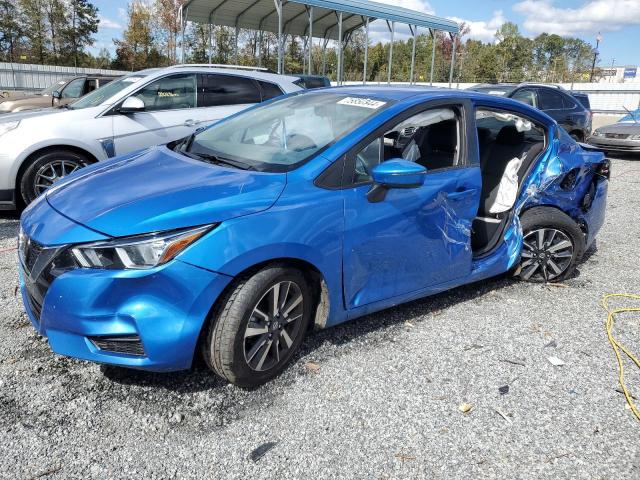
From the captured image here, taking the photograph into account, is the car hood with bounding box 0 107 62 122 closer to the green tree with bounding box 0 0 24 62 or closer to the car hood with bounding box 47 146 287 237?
the car hood with bounding box 47 146 287 237

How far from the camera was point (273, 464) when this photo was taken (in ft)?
7.30

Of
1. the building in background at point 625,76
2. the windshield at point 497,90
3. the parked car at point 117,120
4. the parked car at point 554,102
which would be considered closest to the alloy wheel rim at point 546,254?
the parked car at point 117,120

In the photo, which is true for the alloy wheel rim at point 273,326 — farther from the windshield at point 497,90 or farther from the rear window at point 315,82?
the windshield at point 497,90

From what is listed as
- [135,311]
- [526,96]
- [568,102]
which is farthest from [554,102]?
[135,311]

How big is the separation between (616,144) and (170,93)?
430 inches

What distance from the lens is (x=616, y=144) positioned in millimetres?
12578

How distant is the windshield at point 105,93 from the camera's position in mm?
6172

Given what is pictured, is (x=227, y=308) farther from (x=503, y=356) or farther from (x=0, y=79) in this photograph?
(x=0, y=79)

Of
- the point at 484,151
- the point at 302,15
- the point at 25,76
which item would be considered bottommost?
the point at 484,151

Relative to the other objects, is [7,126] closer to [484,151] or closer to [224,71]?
[224,71]

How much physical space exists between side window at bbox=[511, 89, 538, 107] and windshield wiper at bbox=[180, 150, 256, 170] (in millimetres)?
8337

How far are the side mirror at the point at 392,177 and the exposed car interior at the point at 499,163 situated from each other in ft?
4.13

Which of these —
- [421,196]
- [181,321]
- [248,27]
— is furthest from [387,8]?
[181,321]

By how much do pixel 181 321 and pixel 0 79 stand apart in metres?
30.7
